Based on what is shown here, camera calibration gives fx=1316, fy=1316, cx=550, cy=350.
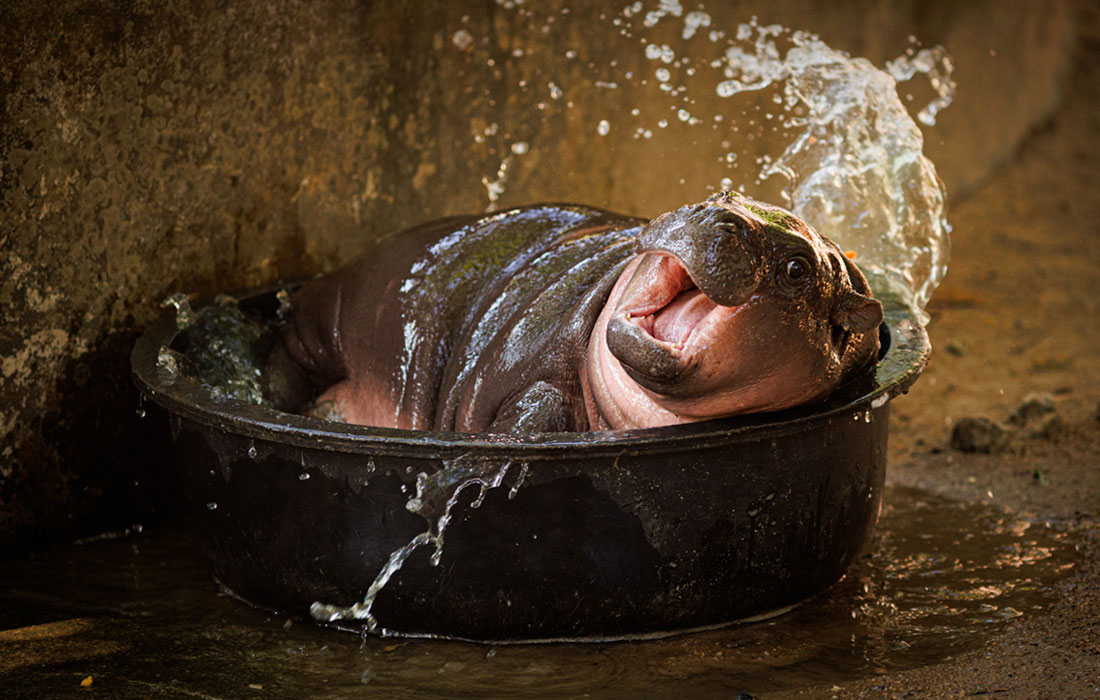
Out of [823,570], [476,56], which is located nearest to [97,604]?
[823,570]

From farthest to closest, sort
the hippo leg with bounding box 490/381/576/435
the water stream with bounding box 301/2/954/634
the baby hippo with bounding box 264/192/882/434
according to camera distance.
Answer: the water stream with bounding box 301/2/954/634 → the hippo leg with bounding box 490/381/576/435 → the baby hippo with bounding box 264/192/882/434

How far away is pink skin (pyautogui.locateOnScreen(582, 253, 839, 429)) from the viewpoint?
2.96 metres

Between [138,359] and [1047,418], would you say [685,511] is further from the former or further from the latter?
[1047,418]

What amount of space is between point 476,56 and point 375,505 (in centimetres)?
275

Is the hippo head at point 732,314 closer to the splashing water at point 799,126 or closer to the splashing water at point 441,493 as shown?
the splashing water at point 441,493

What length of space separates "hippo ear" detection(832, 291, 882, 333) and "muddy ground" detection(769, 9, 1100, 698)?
0.82 meters

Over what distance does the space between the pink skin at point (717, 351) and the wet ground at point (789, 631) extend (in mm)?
606

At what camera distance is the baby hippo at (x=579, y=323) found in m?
2.95

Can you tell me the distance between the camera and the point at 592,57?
5879 millimetres

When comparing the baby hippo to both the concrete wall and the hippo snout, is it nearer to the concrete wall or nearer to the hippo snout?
the hippo snout

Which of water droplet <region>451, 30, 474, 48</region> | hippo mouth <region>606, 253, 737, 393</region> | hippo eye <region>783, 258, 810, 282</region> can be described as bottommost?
hippo mouth <region>606, 253, 737, 393</region>

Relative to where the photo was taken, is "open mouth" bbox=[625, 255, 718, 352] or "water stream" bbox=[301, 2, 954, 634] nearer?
"open mouth" bbox=[625, 255, 718, 352]

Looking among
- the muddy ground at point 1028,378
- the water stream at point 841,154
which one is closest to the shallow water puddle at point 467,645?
the muddy ground at point 1028,378

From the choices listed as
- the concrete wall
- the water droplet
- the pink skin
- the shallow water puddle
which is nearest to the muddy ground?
the shallow water puddle
